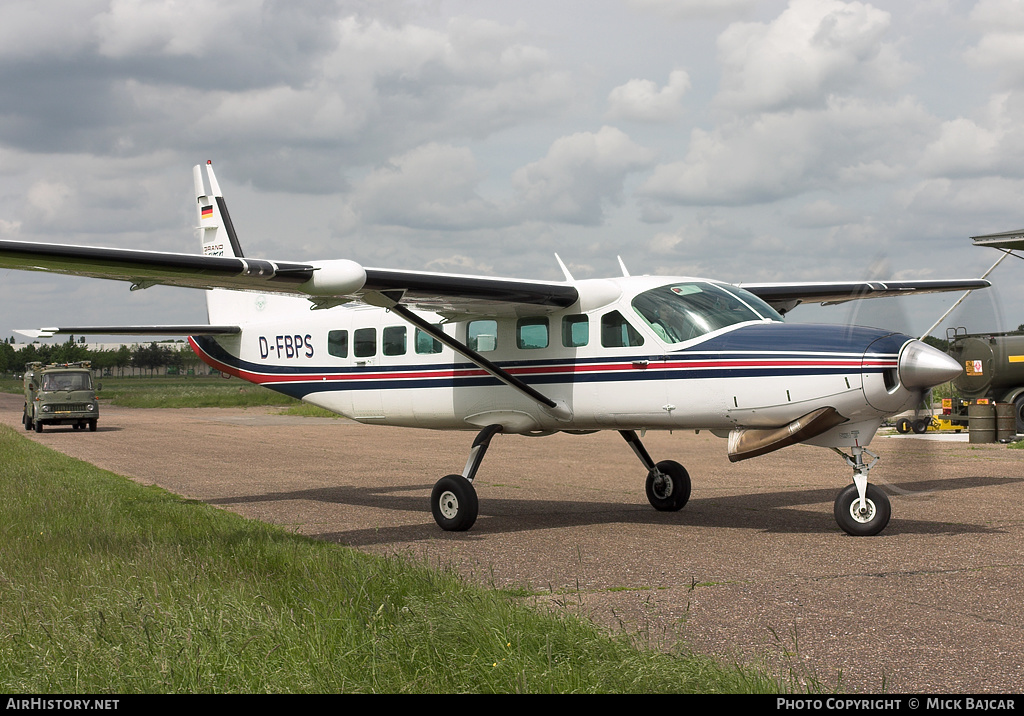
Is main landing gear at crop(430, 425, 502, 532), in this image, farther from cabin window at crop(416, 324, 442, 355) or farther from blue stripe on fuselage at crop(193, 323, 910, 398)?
cabin window at crop(416, 324, 442, 355)

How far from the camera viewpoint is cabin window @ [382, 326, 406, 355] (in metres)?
12.7

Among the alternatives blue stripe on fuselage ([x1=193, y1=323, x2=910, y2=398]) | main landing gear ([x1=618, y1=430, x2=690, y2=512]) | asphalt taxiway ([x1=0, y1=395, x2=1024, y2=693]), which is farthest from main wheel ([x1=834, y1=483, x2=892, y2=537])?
main landing gear ([x1=618, y1=430, x2=690, y2=512])

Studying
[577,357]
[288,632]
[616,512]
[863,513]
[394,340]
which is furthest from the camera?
[394,340]

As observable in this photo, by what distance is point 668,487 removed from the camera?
40.2ft

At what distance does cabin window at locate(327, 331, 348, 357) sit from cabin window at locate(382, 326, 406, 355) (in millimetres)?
800

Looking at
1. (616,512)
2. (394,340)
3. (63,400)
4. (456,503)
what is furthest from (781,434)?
(63,400)

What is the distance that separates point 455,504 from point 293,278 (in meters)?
3.44

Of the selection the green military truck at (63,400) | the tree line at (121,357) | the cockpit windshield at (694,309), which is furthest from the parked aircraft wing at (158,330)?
the tree line at (121,357)

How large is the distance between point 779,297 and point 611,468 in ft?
19.8

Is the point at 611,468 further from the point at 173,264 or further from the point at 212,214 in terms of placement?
the point at 173,264

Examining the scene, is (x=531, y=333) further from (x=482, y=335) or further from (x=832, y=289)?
(x=832, y=289)

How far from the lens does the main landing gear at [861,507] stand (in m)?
9.46

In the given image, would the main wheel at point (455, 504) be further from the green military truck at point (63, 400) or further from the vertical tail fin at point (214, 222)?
the green military truck at point (63, 400)

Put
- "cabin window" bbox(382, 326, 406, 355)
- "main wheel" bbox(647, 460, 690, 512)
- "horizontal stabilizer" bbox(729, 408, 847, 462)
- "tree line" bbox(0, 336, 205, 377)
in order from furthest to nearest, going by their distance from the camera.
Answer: "tree line" bbox(0, 336, 205, 377) → "cabin window" bbox(382, 326, 406, 355) → "main wheel" bbox(647, 460, 690, 512) → "horizontal stabilizer" bbox(729, 408, 847, 462)
